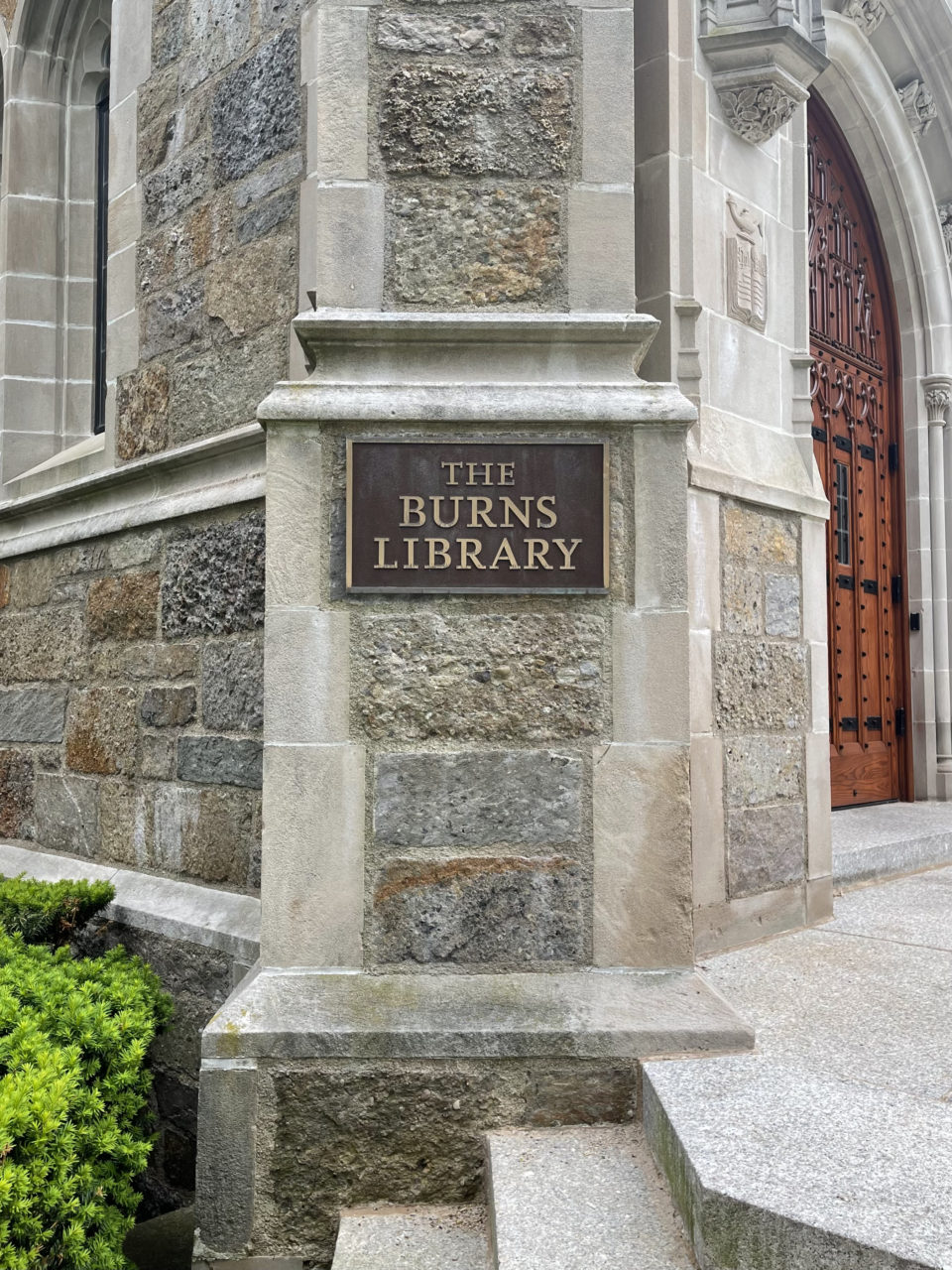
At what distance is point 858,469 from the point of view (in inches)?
243

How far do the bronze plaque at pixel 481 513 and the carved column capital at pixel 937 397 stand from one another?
4855 mm

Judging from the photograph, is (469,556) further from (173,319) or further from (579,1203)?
(173,319)

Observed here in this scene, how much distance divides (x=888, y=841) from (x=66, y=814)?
356 cm

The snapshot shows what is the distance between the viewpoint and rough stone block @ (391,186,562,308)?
2551 millimetres

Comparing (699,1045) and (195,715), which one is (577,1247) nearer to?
(699,1045)

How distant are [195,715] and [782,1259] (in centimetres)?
253

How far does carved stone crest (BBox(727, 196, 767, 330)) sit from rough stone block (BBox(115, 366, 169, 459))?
82.4 inches

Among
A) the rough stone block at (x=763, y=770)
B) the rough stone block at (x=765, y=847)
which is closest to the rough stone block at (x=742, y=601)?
the rough stone block at (x=763, y=770)

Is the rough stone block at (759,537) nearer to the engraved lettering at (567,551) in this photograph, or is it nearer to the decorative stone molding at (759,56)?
the engraved lettering at (567,551)

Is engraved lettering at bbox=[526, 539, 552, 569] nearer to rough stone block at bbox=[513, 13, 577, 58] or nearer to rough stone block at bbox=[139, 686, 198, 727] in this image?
rough stone block at bbox=[513, 13, 577, 58]

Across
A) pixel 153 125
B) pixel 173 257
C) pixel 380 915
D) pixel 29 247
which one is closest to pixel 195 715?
pixel 380 915

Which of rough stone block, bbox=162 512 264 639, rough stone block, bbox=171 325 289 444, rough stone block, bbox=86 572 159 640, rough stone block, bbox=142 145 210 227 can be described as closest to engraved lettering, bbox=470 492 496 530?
rough stone block, bbox=162 512 264 639

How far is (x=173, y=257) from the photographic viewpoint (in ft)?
12.8

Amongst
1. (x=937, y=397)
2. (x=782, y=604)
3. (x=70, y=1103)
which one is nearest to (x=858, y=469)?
(x=937, y=397)
